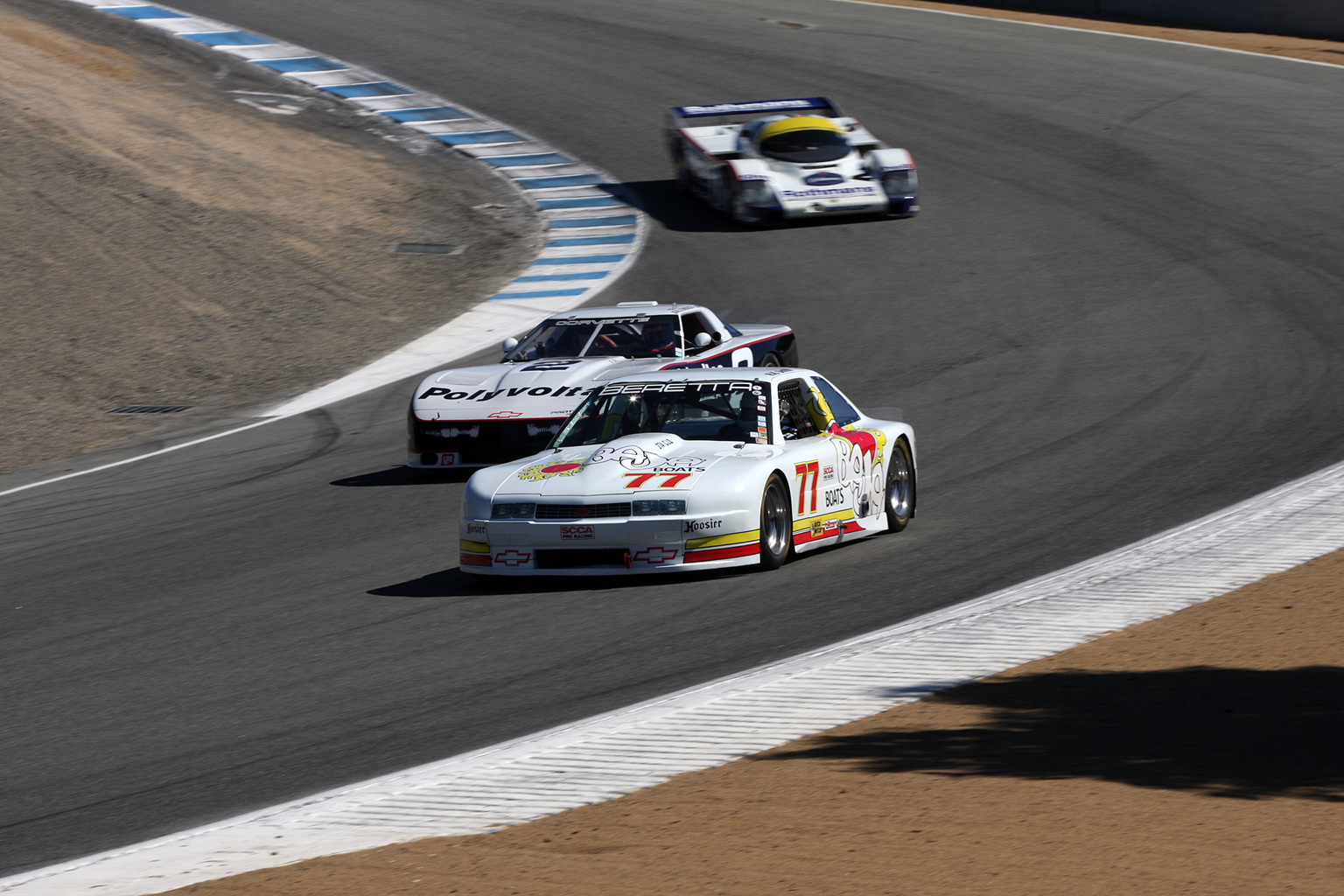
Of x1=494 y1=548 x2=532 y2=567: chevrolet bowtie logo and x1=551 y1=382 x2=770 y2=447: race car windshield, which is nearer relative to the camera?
x1=494 y1=548 x2=532 y2=567: chevrolet bowtie logo

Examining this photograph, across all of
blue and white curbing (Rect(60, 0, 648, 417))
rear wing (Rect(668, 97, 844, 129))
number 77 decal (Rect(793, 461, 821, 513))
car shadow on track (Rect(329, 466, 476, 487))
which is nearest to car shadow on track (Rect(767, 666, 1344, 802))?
number 77 decal (Rect(793, 461, 821, 513))

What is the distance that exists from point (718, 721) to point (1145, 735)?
1685 mm

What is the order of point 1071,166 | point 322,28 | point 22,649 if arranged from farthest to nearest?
point 322,28, point 1071,166, point 22,649

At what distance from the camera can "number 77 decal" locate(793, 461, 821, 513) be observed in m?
10.3

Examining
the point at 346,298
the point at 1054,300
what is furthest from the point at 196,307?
the point at 1054,300

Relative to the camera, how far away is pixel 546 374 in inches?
545

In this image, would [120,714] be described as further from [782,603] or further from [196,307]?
[196,307]

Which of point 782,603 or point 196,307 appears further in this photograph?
point 196,307

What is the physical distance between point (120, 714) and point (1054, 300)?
14.4 meters

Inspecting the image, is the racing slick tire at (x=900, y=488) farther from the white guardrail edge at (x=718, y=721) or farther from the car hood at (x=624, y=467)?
the white guardrail edge at (x=718, y=721)

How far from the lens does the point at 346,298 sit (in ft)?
72.6

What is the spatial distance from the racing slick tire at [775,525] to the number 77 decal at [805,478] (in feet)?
0.38

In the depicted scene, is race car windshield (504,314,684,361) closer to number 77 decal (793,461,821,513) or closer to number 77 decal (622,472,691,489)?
number 77 decal (793,461,821,513)

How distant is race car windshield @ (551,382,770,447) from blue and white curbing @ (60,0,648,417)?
7000 millimetres
